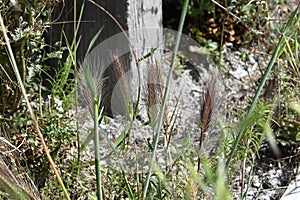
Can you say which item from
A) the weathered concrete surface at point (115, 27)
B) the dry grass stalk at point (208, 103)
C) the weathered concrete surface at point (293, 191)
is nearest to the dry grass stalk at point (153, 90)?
the dry grass stalk at point (208, 103)

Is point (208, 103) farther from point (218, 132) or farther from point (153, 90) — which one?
point (218, 132)

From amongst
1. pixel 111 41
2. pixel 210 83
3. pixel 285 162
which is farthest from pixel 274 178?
pixel 210 83

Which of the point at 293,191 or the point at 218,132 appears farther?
the point at 218,132

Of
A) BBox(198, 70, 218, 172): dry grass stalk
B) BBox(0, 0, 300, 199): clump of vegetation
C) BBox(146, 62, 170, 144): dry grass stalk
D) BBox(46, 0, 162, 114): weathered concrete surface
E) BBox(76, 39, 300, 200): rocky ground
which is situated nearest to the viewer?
BBox(198, 70, 218, 172): dry grass stalk

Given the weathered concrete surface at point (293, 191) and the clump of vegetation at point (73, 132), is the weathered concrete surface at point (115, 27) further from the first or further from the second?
the weathered concrete surface at point (293, 191)

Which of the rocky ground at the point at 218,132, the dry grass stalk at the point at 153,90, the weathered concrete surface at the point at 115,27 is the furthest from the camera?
the weathered concrete surface at the point at 115,27

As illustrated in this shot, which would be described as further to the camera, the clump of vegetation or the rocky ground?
the rocky ground

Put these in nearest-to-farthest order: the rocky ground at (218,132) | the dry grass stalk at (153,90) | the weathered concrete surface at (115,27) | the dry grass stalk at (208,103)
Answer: the dry grass stalk at (208,103) → the dry grass stalk at (153,90) → the rocky ground at (218,132) → the weathered concrete surface at (115,27)

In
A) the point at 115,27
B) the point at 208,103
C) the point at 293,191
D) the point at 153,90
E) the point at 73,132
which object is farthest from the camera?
the point at 115,27

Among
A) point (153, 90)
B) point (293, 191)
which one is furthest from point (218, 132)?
point (153, 90)

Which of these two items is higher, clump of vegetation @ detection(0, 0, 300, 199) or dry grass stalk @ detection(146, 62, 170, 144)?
dry grass stalk @ detection(146, 62, 170, 144)

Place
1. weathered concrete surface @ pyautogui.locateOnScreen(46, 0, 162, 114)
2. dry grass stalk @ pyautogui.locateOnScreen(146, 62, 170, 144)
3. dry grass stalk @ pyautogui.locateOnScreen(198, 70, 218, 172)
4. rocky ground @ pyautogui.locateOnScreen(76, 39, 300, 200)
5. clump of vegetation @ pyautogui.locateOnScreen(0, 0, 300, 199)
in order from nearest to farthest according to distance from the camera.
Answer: dry grass stalk @ pyautogui.locateOnScreen(198, 70, 218, 172)
dry grass stalk @ pyautogui.locateOnScreen(146, 62, 170, 144)
clump of vegetation @ pyautogui.locateOnScreen(0, 0, 300, 199)
rocky ground @ pyautogui.locateOnScreen(76, 39, 300, 200)
weathered concrete surface @ pyautogui.locateOnScreen(46, 0, 162, 114)

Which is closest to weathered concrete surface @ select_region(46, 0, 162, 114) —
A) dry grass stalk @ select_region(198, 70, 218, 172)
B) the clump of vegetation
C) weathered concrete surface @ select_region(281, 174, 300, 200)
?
the clump of vegetation

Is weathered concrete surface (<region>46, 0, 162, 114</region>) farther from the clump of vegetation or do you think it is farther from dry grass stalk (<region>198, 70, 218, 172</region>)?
dry grass stalk (<region>198, 70, 218, 172</region>)
